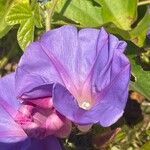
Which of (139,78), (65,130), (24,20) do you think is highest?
(24,20)

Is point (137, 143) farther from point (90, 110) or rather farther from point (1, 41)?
point (90, 110)

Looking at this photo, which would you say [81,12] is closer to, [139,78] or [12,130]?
[139,78]

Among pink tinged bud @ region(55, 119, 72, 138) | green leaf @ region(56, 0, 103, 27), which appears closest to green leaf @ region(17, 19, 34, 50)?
green leaf @ region(56, 0, 103, 27)

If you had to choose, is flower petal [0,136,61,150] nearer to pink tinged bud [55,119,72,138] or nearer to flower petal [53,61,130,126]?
pink tinged bud [55,119,72,138]

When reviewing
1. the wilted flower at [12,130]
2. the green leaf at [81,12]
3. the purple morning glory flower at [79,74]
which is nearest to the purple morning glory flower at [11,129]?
the wilted flower at [12,130]

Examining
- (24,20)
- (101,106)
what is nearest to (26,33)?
(24,20)

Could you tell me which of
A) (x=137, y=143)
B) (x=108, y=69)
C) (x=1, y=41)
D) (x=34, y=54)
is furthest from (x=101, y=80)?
(x=1, y=41)
